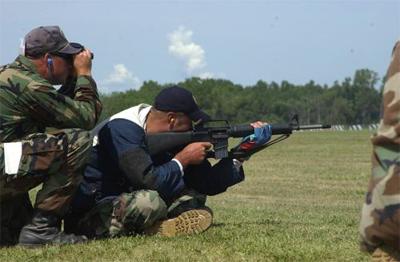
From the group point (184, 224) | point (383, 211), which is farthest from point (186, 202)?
point (383, 211)

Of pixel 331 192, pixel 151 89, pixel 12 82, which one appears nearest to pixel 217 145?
pixel 12 82

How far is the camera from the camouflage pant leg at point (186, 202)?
5379 mm

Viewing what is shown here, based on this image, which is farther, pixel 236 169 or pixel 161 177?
pixel 236 169

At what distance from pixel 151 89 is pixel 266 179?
13257 centimetres

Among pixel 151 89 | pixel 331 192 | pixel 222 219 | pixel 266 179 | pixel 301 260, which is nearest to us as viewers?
pixel 301 260

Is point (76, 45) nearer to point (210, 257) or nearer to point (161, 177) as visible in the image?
point (161, 177)

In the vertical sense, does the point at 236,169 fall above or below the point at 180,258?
above

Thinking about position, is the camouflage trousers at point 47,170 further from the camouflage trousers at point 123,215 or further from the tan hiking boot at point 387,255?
the tan hiking boot at point 387,255

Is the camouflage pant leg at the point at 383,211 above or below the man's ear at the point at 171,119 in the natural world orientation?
below

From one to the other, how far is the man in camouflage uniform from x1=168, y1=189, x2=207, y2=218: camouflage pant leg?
2906 millimetres

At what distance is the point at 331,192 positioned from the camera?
12.7 meters

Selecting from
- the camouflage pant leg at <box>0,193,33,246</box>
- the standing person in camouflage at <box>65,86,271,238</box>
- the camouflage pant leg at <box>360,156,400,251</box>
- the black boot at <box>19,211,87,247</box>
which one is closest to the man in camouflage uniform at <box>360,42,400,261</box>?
the camouflage pant leg at <box>360,156,400,251</box>

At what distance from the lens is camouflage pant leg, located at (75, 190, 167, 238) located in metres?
5.00

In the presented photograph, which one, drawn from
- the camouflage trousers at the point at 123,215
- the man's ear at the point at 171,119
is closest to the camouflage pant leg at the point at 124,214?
the camouflage trousers at the point at 123,215
